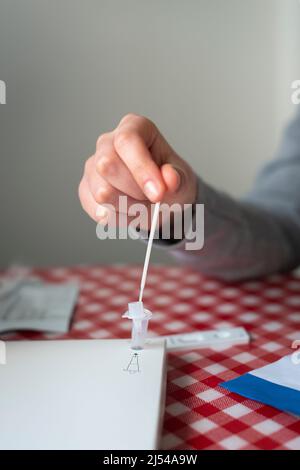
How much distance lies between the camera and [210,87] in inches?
36.3

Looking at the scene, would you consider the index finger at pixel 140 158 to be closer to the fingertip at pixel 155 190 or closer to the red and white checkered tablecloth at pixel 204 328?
the fingertip at pixel 155 190

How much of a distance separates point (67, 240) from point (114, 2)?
45 centimetres

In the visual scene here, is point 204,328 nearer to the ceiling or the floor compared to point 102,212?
nearer to the floor

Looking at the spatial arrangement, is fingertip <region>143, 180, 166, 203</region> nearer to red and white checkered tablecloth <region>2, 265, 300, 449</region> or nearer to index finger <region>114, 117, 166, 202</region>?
index finger <region>114, 117, 166, 202</region>

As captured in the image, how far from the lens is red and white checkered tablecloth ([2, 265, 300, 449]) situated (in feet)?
1.43

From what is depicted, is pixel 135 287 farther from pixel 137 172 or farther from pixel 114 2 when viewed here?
pixel 114 2

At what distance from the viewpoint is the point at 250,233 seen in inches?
33.3

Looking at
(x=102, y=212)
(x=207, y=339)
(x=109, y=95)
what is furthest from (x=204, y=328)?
(x=109, y=95)

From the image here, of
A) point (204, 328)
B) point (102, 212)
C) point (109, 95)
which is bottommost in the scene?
point (204, 328)

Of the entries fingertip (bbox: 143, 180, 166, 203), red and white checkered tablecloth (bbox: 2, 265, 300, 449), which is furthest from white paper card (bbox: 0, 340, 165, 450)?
fingertip (bbox: 143, 180, 166, 203)

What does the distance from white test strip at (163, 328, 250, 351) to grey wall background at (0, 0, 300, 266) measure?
21 centimetres

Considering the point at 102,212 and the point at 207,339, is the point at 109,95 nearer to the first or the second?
the point at 102,212

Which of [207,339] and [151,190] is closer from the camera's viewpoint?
[151,190]

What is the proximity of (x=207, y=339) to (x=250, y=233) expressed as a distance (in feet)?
0.89
